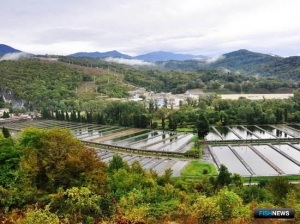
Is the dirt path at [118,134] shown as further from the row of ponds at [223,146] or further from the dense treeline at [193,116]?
the dense treeline at [193,116]

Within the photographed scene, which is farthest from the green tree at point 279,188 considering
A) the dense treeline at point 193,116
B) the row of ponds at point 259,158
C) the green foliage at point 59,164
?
the dense treeline at point 193,116

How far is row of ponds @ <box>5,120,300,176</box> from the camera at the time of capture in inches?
1000

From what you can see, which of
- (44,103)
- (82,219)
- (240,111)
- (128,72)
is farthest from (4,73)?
(82,219)

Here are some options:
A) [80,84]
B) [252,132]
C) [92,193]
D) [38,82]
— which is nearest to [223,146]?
[252,132]

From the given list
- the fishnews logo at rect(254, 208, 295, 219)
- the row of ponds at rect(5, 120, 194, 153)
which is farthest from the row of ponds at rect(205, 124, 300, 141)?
the fishnews logo at rect(254, 208, 295, 219)

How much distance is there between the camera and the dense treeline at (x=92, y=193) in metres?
11.2

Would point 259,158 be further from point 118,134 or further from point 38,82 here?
point 38,82

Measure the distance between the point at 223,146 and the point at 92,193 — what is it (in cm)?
2229

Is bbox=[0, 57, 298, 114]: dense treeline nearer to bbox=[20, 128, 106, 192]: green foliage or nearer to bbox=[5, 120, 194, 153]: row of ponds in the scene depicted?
bbox=[5, 120, 194, 153]: row of ponds

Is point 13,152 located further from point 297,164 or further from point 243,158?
point 297,164

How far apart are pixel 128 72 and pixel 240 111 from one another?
234 ft

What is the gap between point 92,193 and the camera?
523 inches

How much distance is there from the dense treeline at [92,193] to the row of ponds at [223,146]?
7.81 m

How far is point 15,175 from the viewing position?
1435cm
